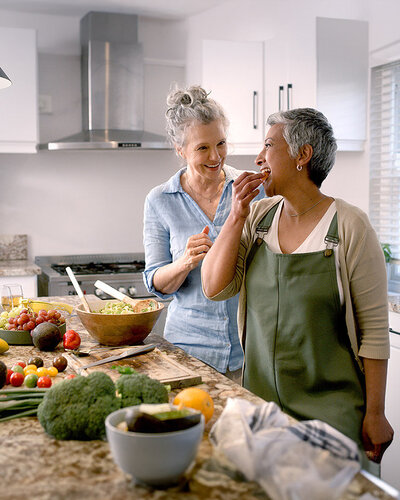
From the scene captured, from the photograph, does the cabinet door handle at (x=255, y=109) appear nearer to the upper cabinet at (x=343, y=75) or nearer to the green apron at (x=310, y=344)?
the upper cabinet at (x=343, y=75)

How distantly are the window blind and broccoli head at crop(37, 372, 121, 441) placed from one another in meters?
2.66

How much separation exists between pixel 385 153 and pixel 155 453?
3.05 m

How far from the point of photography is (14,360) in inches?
69.6

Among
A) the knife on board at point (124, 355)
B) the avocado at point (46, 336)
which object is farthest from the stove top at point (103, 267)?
the knife on board at point (124, 355)

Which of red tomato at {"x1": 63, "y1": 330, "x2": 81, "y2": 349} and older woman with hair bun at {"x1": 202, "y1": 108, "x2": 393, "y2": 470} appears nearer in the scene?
older woman with hair bun at {"x1": 202, "y1": 108, "x2": 393, "y2": 470}

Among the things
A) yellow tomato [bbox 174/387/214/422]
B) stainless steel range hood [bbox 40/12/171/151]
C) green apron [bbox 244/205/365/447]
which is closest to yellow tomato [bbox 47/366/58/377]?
yellow tomato [bbox 174/387/214/422]

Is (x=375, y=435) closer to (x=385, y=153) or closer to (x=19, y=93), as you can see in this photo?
(x=385, y=153)

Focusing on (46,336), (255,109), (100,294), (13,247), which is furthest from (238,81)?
(46,336)

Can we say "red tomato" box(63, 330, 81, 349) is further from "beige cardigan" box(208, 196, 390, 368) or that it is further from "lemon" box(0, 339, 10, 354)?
"beige cardigan" box(208, 196, 390, 368)

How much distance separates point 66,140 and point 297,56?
1.75 m

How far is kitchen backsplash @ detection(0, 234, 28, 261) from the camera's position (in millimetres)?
4496

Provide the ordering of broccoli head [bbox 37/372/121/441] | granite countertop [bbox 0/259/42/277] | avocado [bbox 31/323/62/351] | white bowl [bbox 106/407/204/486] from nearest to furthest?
white bowl [bbox 106/407/204/486], broccoli head [bbox 37/372/121/441], avocado [bbox 31/323/62/351], granite countertop [bbox 0/259/42/277]

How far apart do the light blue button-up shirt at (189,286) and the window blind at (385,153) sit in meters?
1.57

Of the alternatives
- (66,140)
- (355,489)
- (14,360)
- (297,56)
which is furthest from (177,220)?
(66,140)
